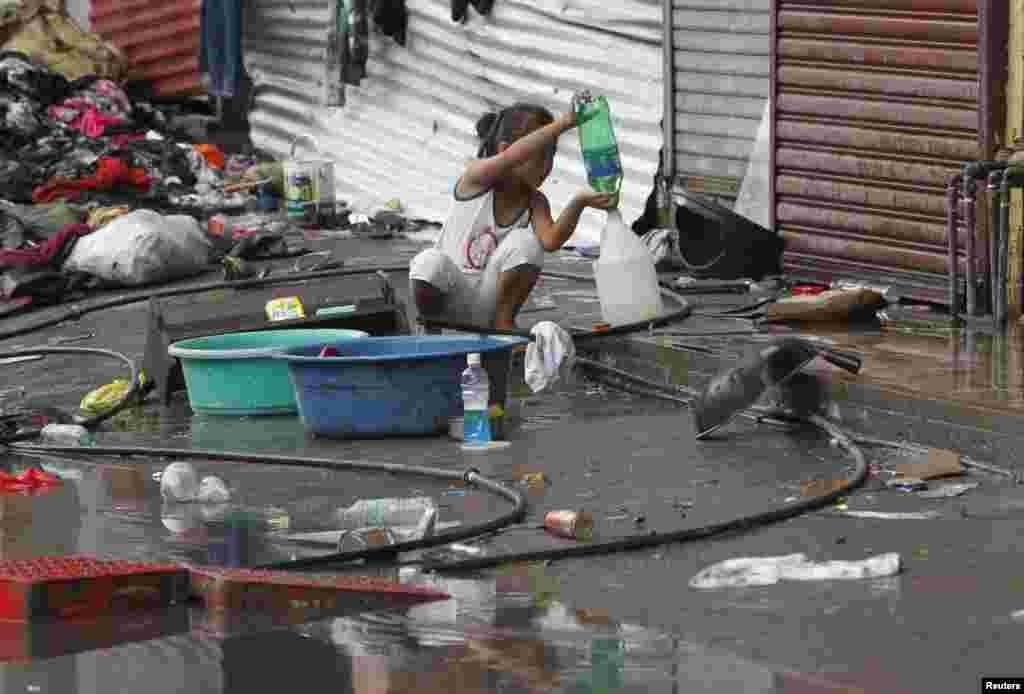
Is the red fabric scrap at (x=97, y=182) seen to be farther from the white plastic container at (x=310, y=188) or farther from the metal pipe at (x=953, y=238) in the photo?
the metal pipe at (x=953, y=238)

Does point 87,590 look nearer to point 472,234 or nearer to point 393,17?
point 472,234

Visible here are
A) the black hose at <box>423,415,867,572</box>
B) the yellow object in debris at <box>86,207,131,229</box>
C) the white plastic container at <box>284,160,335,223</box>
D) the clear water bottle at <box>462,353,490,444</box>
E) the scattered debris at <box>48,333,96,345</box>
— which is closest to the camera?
the black hose at <box>423,415,867,572</box>

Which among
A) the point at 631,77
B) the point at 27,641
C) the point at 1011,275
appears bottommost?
the point at 27,641

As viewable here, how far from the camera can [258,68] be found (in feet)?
63.1

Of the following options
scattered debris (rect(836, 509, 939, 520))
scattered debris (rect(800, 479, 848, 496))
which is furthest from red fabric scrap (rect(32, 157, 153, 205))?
scattered debris (rect(836, 509, 939, 520))

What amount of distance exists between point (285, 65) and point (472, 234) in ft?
33.8

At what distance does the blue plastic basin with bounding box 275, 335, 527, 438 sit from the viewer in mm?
7445

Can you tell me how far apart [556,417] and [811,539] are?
259 cm

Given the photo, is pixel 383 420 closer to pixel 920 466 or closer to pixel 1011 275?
pixel 920 466

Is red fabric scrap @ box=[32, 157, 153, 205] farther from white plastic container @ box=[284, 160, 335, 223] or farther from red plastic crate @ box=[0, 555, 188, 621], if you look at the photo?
red plastic crate @ box=[0, 555, 188, 621]

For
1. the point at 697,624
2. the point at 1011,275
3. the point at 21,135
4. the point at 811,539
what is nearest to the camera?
the point at 697,624

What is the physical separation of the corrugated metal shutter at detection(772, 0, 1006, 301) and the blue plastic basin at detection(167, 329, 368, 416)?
10.5ft

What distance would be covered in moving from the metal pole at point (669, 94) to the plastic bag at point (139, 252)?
3360 mm

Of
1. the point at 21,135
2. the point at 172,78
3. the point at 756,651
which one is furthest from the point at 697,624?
the point at 172,78
